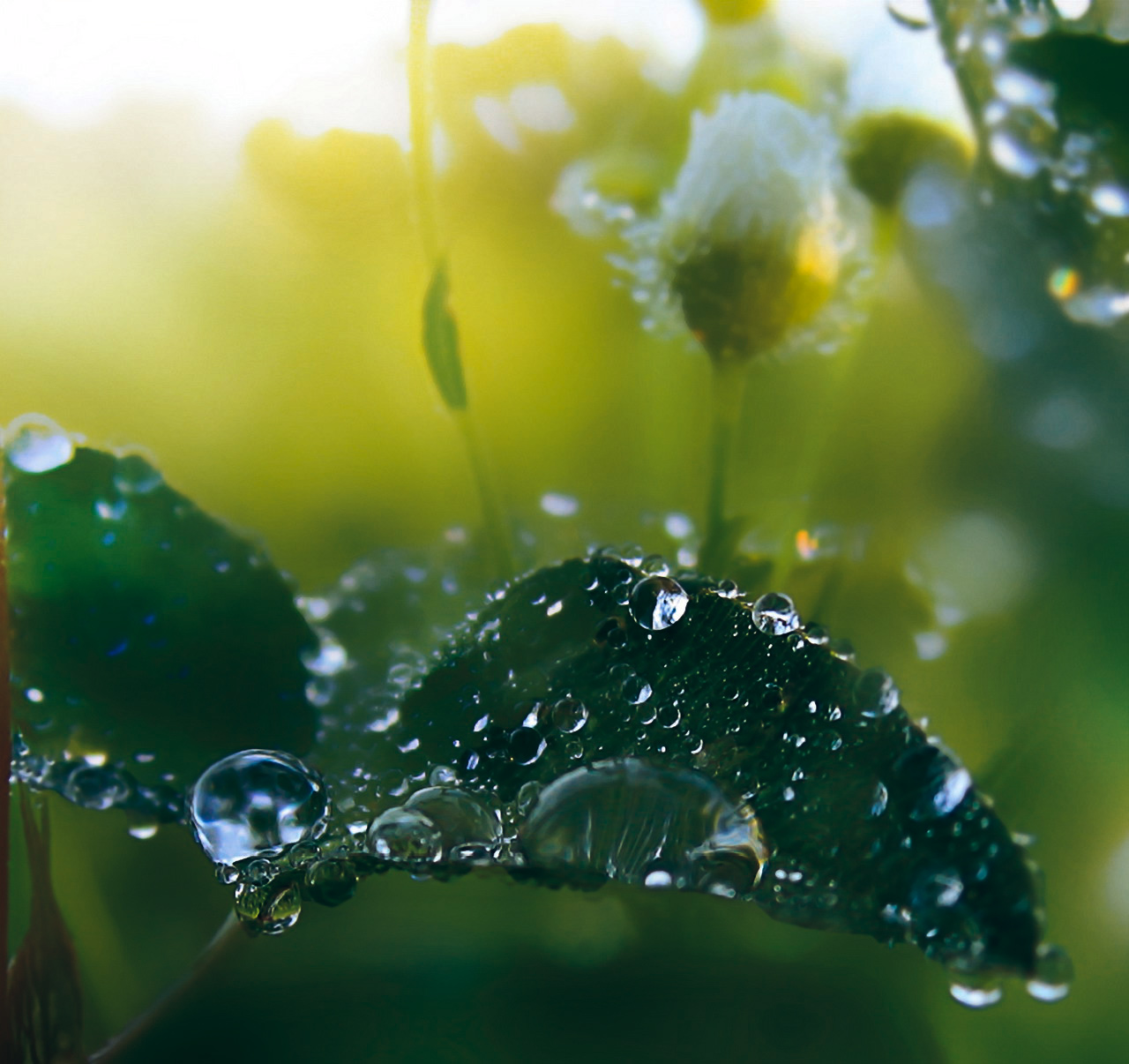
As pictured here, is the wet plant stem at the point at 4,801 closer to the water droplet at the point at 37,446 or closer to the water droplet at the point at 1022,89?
the water droplet at the point at 37,446

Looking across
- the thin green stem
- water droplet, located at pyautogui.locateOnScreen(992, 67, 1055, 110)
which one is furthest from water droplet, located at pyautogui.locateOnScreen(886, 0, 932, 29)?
the thin green stem

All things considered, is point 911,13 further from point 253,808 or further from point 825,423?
point 253,808

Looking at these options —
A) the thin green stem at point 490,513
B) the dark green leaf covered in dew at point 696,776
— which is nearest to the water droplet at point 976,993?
the dark green leaf covered in dew at point 696,776

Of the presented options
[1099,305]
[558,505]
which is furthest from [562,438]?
[1099,305]

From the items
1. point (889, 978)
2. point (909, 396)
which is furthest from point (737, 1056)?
point (909, 396)

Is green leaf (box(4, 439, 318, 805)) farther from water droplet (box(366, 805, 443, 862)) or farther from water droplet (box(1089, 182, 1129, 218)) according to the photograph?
water droplet (box(1089, 182, 1129, 218))
